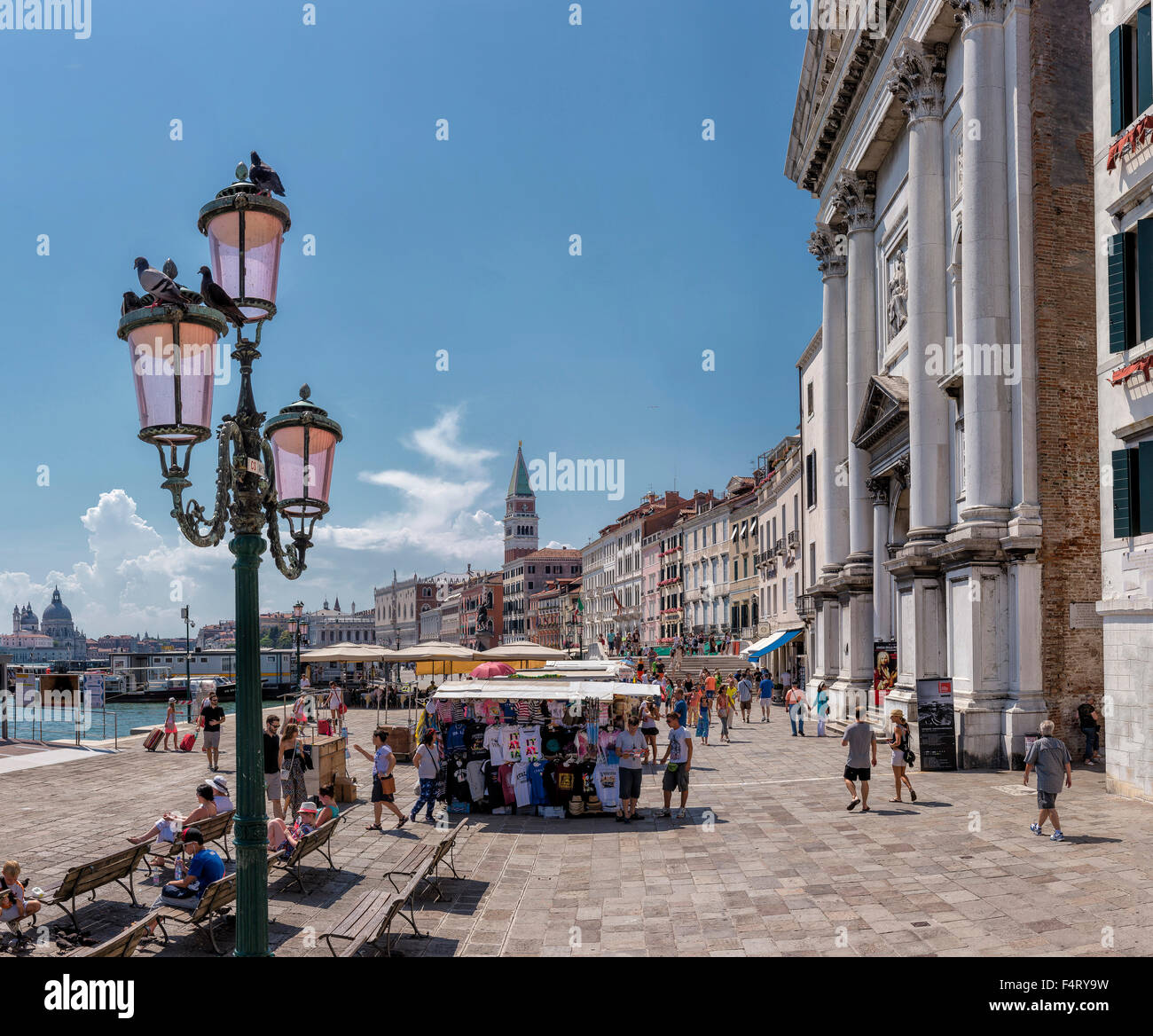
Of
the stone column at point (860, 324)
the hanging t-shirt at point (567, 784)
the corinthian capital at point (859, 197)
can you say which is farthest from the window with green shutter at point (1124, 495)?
the corinthian capital at point (859, 197)

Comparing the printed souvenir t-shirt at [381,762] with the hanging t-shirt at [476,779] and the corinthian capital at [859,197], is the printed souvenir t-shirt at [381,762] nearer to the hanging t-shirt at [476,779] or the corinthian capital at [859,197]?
the hanging t-shirt at [476,779]

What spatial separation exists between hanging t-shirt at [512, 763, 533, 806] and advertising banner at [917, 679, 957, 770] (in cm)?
834

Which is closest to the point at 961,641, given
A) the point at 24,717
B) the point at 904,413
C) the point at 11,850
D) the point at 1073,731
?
the point at 1073,731

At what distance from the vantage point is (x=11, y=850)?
13625mm

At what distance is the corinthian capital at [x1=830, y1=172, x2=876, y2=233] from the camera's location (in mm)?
31391

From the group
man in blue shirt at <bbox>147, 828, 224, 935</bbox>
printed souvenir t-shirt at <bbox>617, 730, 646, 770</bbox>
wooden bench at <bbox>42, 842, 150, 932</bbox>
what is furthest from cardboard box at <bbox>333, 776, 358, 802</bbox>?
man in blue shirt at <bbox>147, 828, 224, 935</bbox>

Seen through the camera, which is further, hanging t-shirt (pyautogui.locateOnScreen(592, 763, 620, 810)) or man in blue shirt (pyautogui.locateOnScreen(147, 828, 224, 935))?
hanging t-shirt (pyautogui.locateOnScreen(592, 763, 620, 810))

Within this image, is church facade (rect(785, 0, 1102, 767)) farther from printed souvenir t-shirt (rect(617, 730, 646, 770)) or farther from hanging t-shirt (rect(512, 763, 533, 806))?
hanging t-shirt (rect(512, 763, 533, 806))

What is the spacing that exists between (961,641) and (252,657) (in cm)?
1807

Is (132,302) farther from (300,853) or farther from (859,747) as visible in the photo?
(859,747)

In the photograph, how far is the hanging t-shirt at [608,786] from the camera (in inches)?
643

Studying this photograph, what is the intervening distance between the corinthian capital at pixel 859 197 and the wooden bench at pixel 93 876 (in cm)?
2849

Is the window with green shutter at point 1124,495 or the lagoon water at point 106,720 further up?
the window with green shutter at point 1124,495
